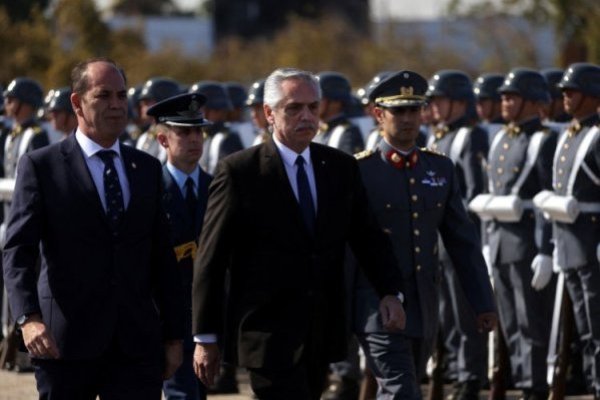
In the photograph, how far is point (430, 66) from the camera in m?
49.9

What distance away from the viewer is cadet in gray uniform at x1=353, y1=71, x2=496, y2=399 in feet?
32.3

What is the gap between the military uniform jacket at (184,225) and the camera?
1030cm

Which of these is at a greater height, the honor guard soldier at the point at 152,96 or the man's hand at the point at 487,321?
the honor guard soldier at the point at 152,96

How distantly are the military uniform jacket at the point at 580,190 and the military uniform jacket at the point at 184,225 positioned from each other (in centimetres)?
274

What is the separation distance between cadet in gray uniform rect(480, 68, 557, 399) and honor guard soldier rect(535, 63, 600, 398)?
34 cm

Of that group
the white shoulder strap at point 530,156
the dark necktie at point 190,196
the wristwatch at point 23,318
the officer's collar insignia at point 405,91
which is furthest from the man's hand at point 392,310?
the white shoulder strap at point 530,156

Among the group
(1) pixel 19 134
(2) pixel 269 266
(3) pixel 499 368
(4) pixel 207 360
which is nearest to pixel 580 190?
(3) pixel 499 368

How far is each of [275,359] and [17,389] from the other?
6.67 metres

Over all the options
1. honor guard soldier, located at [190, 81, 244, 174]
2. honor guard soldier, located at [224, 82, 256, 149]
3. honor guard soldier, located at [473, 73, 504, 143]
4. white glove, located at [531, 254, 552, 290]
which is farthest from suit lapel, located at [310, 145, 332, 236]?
honor guard soldier, located at [224, 82, 256, 149]

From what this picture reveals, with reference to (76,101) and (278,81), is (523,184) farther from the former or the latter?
(76,101)

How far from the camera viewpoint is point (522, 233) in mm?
13203

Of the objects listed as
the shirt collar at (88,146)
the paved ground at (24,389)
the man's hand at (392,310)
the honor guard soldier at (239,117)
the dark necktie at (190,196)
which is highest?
the honor guard soldier at (239,117)

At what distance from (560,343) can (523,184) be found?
3.51 ft

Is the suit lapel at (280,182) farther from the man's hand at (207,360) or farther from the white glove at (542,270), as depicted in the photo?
the white glove at (542,270)
